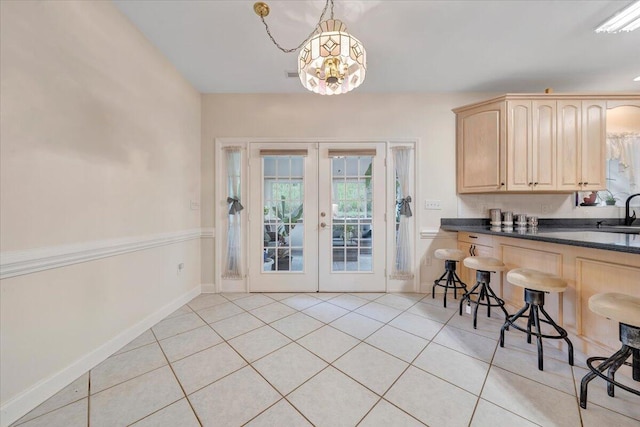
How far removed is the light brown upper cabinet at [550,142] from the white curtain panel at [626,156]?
49cm

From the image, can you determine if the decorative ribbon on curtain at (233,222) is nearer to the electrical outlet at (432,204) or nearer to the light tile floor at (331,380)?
the light tile floor at (331,380)

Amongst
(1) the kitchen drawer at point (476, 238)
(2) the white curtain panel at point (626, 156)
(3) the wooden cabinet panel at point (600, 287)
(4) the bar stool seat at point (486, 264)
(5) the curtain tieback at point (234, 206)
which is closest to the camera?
(3) the wooden cabinet panel at point (600, 287)

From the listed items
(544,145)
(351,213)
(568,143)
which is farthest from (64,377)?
(568,143)

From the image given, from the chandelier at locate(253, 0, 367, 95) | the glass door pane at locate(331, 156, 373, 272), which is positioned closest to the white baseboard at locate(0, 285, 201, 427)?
the glass door pane at locate(331, 156, 373, 272)

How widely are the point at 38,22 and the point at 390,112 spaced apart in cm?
315

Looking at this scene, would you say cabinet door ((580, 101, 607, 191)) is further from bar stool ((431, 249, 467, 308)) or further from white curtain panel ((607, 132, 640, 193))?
bar stool ((431, 249, 467, 308))

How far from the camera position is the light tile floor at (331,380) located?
1.21 meters

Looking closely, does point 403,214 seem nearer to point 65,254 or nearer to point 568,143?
point 568,143

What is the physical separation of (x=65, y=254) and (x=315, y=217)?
7.42 feet

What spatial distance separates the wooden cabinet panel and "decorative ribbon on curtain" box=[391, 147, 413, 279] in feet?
5.08

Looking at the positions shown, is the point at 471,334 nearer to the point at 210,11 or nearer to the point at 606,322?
the point at 606,322

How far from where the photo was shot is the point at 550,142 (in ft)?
8.66

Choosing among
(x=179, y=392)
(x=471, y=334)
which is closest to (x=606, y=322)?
(x=471, y=334)

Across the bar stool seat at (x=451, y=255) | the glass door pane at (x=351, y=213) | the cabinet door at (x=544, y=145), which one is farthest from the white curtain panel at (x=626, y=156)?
the glass door pane at (x=351, y=213)
